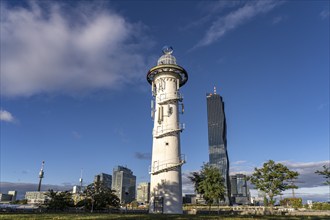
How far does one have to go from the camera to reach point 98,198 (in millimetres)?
47406

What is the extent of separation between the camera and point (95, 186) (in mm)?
50125

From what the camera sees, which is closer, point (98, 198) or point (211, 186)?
point (211, 186)

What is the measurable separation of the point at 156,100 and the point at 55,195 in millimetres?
23990

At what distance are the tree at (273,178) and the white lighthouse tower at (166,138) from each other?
51.4 ft

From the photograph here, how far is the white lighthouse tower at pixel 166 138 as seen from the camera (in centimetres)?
3934

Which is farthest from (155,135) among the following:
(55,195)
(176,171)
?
(55,195)

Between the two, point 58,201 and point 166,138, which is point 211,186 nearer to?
point 166,138

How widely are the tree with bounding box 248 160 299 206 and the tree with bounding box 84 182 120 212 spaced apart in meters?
26.0

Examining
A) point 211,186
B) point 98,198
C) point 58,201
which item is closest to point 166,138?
point 211,186

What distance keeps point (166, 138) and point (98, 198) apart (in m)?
17.5

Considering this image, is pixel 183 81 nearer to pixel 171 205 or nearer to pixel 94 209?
pixel 171 205

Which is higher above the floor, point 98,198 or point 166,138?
point 166,138

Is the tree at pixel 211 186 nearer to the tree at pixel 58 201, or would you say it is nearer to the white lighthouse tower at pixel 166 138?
the white lighthouse tower at pixel 166 138

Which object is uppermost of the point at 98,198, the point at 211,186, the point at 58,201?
the point at 211,186
